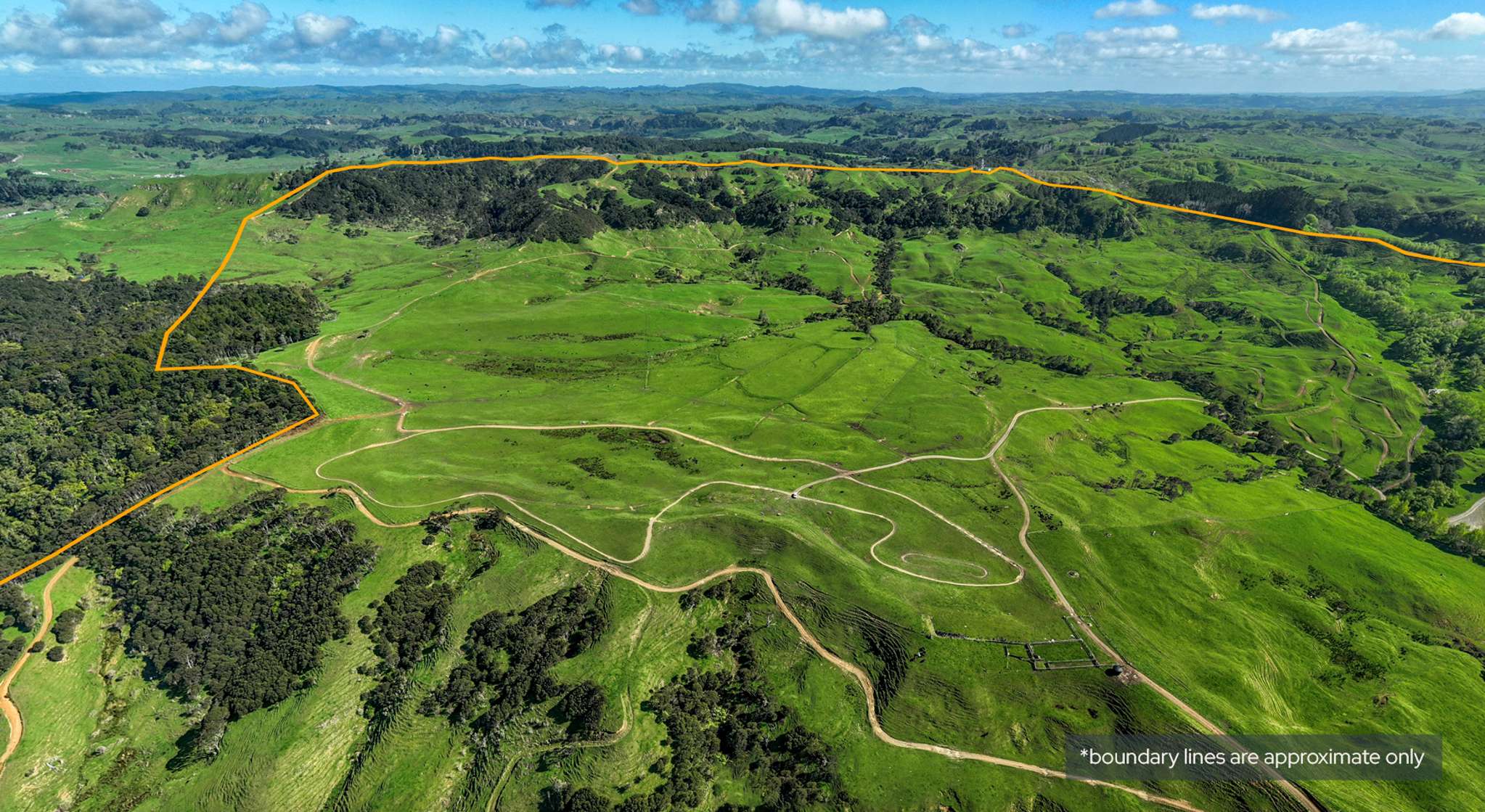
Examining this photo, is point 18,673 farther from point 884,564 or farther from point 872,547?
point 884,564

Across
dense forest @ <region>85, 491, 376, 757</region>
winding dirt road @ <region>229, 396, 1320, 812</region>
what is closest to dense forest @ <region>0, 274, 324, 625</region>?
dense forest @ <region>85, 491, 376, 757</region>

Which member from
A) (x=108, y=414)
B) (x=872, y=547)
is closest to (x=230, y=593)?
(x=108, y=414)

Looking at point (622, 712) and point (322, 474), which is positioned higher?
point (322, 474)

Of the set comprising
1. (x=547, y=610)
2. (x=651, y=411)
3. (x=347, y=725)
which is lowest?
(x=347, y=725)

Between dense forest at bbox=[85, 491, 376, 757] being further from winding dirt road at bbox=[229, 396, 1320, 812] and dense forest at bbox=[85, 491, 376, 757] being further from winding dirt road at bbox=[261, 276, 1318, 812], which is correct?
winding dirt road at bbox=[261, 276, 1318, 812]

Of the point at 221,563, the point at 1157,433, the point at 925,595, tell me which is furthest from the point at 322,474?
the point at 1157,433

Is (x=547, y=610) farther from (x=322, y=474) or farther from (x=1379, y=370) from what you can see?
(x=1379, y=370)

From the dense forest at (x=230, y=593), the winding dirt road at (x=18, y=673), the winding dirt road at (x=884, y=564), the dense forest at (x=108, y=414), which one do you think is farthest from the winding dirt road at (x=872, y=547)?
the winding dirt road at (x=18, y=673)
